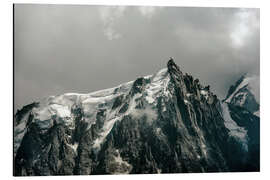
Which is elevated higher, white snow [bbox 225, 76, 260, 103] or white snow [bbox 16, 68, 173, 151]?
white snow [bbox 225, 76, 260, 103]

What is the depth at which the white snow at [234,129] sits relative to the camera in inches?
932

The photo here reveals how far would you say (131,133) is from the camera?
2389cm

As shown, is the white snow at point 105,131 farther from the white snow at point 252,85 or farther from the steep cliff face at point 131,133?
the white snow at point 252,85

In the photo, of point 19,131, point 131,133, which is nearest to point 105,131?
point 131,133

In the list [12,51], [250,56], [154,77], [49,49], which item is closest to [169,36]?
[154,77]

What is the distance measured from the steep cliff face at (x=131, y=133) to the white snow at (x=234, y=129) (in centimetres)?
5

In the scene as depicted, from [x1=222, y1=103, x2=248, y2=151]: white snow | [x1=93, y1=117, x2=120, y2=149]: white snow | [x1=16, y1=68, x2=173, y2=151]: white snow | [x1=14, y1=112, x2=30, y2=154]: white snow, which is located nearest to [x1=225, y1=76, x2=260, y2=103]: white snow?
[x1=222, y1=103, x2=248, y2=151]: white snow

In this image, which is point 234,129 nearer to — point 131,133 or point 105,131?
point 131,133

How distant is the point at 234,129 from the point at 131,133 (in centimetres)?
525

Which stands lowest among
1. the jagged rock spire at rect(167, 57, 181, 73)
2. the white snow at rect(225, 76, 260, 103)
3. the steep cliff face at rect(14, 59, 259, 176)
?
the steep cliff face at rect(14, 59, 259, 176)

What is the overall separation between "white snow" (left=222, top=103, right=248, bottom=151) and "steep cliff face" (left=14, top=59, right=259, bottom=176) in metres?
0.05

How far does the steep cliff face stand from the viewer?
73.5ft

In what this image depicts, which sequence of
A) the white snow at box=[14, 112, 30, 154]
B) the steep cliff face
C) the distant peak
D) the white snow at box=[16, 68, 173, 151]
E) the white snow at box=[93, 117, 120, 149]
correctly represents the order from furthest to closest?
the white snow at box=[93, 117, 120, 149], the distant peak, the white snow at box=[16, 68, 173, 151], the steep cliff face, the white snow at box=[14, 112, 30, 154]

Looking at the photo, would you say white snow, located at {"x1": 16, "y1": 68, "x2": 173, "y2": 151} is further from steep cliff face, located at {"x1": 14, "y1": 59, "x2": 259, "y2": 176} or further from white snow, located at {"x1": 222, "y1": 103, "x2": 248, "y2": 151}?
white snow, located at {"x1": 222, "y1": 103, "x2": 248, "y2": 151}
